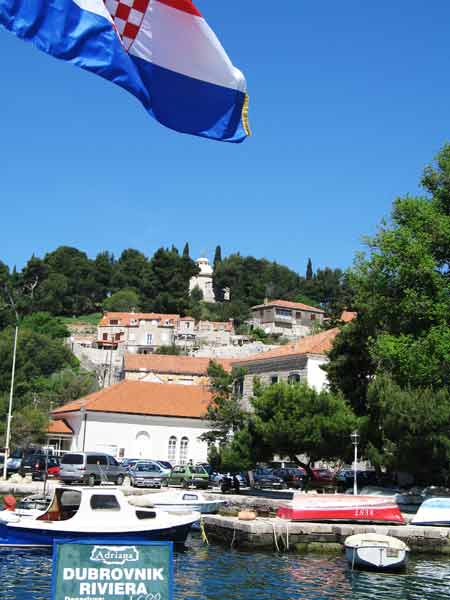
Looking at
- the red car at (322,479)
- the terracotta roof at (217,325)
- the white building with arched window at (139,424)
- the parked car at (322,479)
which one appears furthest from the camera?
the terracotta roof at (217,325)

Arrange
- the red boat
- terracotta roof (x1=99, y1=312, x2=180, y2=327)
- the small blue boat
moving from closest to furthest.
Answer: the small blue boat
the red boat
terracotta roof (x1=99, y1=312, x2=180, y2=327)

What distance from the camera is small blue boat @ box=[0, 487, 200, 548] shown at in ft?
80.5

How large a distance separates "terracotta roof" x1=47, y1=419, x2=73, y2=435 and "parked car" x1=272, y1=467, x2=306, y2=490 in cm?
2123

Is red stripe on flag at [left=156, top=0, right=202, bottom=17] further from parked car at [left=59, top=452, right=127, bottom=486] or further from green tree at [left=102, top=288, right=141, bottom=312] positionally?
green tree at [left=102, top=288, right=141, bottom=312]

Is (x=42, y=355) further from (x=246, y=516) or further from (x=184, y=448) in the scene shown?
(x=246, y=516)

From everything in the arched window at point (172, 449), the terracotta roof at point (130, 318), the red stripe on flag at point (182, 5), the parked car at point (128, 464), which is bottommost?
the parked car at point (128, 464)

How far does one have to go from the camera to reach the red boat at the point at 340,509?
29.6 m

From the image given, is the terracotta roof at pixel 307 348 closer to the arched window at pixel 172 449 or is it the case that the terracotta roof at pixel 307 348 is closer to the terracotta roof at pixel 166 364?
the arched window at pixel 172 449

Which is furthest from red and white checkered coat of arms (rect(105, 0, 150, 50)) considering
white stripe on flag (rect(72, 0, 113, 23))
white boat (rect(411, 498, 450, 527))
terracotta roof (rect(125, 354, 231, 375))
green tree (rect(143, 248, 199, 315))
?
green tree (rect(143, 248, 199, 315))

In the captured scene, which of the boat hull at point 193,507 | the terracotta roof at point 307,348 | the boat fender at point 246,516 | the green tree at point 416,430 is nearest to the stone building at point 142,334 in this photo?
the terracotta roof at point 307,348

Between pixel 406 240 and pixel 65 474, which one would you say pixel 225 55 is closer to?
pixel 406 240

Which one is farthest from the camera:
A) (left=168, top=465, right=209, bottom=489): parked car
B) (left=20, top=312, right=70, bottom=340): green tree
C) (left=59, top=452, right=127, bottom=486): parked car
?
(left=20, top=312, right=70, bottom=340): green tree

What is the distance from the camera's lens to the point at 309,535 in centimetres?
2842

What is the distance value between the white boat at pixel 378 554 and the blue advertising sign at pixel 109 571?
1666 centimetres
